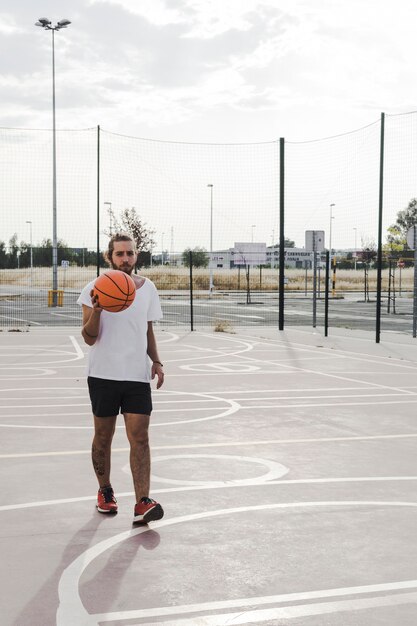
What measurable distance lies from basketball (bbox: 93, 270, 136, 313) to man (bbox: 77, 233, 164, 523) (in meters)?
0.06

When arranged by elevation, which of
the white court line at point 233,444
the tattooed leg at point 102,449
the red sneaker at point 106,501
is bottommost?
the white court line at point 233,444

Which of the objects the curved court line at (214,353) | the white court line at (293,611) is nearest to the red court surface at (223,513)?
the white court line at (293,611)

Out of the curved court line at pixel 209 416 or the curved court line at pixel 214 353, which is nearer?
the curved court line at pixel 209 416

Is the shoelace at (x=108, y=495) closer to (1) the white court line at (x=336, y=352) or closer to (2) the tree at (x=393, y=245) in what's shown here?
(1) the white court line at (x=336, y=352)

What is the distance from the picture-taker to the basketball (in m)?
4.96

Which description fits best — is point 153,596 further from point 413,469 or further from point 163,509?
point 413,469

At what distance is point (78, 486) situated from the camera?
587 centimetres

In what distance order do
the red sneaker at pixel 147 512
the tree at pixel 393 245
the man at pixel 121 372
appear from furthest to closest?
the tree at pixel 393 245 < the man at pixel 121 372 < the red sneaker at pixel 147 512

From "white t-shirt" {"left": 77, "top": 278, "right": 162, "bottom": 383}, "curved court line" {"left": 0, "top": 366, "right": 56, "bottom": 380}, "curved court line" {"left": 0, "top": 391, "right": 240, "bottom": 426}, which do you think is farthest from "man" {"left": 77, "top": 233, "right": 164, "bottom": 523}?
"curved court line" {"left": 0, "top": 366, "right": 56, "bottom": 380}

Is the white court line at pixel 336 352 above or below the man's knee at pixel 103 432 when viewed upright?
below

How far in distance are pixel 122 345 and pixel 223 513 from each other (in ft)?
4.19

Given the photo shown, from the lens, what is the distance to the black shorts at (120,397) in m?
5.13

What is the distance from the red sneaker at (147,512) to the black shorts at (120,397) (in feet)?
1.87

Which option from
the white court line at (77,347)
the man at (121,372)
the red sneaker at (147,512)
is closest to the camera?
the red sneaker at (147,512)
